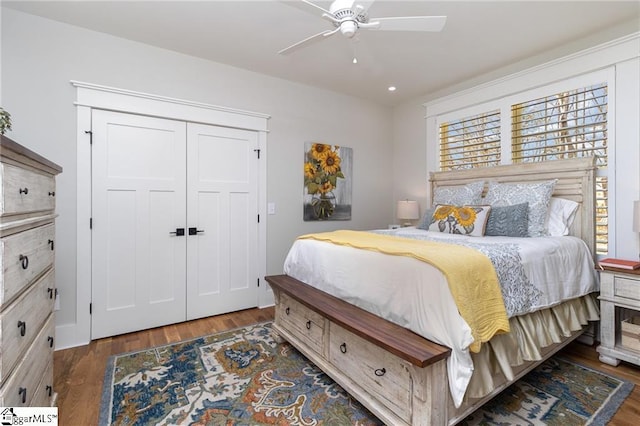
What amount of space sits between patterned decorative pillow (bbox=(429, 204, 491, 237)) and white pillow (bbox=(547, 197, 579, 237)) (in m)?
0.56

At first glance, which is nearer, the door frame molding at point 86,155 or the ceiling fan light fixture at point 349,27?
the ceiling fan light fixture at point 349,27

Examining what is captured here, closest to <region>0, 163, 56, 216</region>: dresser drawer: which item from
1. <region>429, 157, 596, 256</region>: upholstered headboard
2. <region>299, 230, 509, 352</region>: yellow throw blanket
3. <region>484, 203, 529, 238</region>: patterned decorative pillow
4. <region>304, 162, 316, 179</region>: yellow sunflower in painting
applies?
<region>299, 230, 509, 352</region>: yellow throw blanket

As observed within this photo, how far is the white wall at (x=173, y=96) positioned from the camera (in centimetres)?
240

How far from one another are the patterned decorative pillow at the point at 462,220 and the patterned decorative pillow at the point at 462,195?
31cm

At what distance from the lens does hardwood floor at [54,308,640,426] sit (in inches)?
67.2

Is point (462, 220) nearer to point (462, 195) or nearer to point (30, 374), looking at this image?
point (462, 195)

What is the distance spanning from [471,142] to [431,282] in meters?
2.75

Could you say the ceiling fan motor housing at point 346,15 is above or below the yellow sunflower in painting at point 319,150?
above

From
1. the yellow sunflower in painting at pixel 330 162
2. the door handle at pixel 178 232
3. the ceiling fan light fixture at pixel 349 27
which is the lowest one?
the door handle at pixel 178 232

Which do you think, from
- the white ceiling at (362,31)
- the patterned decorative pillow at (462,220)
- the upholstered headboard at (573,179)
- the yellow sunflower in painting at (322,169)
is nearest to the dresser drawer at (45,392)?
the white ceiling at (362,31)

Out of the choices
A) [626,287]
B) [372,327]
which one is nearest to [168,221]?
[372,327]

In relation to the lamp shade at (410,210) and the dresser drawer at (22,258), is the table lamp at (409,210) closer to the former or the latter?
the lamp shade at (410,210)

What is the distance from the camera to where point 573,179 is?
2713 mm

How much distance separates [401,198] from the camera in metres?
4.47
